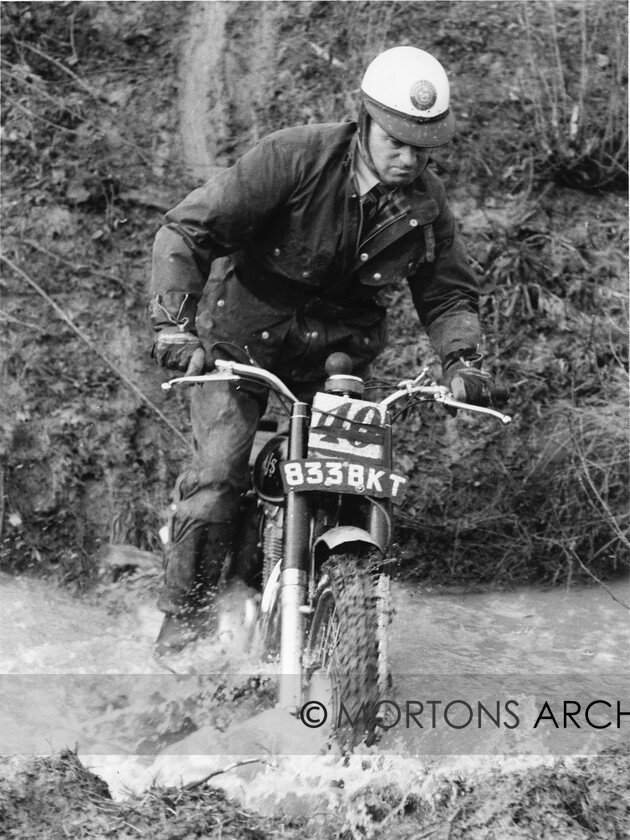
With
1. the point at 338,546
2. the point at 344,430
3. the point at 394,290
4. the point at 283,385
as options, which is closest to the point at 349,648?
the point at 338,546

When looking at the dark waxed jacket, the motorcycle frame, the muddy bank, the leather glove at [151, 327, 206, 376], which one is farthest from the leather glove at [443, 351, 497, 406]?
the muddy bank

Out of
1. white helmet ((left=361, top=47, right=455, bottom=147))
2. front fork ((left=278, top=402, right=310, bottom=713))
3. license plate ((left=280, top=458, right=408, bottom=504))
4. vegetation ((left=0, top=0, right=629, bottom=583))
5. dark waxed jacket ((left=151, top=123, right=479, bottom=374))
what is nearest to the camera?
front fork ((left=278, top=402, right=310, bottom=713))

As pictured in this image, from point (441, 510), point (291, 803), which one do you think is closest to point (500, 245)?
point (441, 510)

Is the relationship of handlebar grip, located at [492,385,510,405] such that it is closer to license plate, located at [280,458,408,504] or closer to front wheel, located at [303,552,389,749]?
license plate, located at [280,458,408,504]

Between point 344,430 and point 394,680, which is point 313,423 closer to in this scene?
point 344,430

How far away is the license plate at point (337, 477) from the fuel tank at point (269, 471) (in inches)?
21.7

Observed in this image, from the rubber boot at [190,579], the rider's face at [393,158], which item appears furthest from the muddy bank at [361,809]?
the rider's face at [393,158]

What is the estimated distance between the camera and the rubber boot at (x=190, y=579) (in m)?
4.20

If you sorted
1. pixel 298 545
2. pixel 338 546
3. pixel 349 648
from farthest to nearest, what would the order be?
pixel 298 545
pixel 338 546
pixel 349 648

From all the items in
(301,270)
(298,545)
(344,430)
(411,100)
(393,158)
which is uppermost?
(411,100)

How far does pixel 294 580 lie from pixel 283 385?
25.1 inches

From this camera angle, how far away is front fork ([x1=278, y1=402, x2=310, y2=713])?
11.2 ft

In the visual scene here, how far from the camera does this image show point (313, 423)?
11.8 feet

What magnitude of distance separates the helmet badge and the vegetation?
2.22 meters
